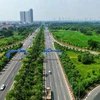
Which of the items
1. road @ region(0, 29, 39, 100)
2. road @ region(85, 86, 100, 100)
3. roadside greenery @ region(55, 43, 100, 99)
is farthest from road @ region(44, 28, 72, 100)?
road @ region(0, 29, 39, 100)

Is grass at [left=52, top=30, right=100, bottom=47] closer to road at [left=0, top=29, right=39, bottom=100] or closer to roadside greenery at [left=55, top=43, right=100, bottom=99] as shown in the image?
roadside greenery at [left=55, top=43, right=100, bottom=99]

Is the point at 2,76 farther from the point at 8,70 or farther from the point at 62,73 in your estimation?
the point at 62,73

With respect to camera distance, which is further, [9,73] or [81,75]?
[9,73]

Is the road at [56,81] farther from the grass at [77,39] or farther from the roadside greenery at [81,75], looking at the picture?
the grass at [77,39]

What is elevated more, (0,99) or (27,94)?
(27,94)

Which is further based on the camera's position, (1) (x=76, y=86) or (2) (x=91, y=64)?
(2) (x=91, y=64)

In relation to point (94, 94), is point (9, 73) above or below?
below

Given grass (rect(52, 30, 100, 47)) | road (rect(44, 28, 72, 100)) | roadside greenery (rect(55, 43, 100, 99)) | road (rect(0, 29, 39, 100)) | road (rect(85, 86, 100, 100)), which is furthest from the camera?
grass (rect(52, 30, 100, 47))

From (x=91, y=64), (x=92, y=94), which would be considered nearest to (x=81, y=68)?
(x=91, y=64)

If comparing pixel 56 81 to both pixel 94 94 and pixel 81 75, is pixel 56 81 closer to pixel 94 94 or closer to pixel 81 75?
pixel 81 75

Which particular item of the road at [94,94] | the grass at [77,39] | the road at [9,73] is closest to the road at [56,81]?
the road at [94,94]

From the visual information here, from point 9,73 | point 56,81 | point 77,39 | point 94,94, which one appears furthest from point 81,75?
point 77,39
